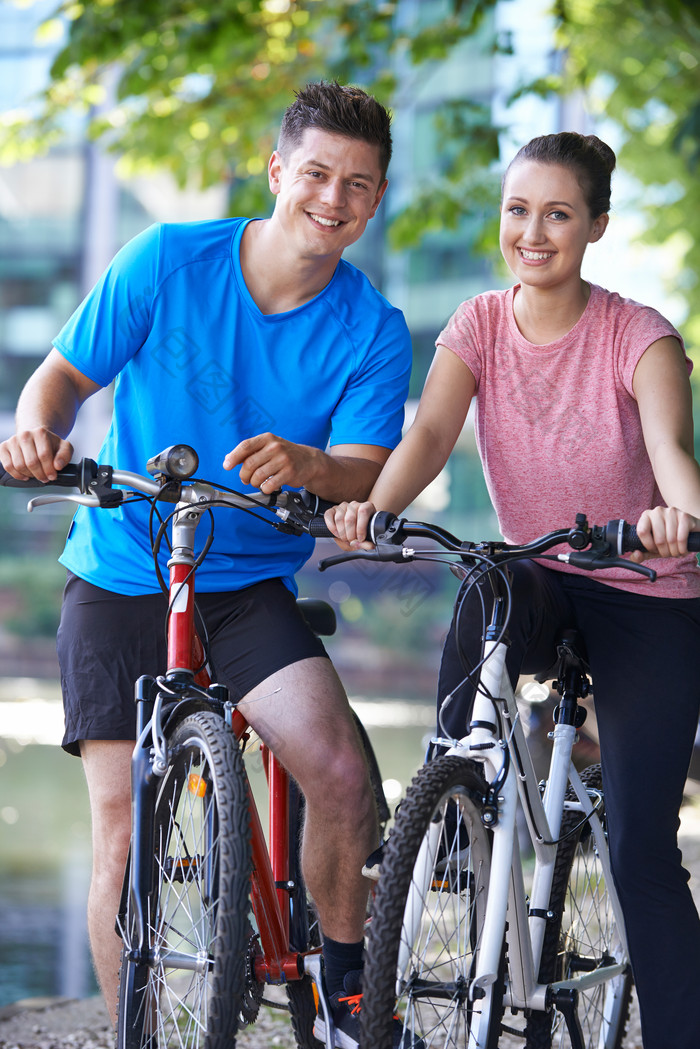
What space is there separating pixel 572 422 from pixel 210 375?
2.61 ft

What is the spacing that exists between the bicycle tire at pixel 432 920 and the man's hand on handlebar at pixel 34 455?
2.91 ft

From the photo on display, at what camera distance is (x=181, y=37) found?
252 inches

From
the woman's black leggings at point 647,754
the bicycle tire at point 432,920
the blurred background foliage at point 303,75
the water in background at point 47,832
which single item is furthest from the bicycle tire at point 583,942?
the blurred background foliage at point 303,75

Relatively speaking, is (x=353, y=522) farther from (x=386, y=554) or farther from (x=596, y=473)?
(x=596, y=473)

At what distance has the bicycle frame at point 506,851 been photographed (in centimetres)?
228

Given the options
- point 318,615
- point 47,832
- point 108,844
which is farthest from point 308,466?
point 47,832

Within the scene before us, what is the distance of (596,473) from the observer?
8.75 ft

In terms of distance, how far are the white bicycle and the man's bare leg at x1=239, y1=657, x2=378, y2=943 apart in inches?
8.9

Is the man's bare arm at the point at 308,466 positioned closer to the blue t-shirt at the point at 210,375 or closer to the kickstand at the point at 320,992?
the blue t-shirt at the point at 210,375

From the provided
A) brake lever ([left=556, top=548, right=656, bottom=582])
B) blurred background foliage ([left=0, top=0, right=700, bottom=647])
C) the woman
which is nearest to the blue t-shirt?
the woman

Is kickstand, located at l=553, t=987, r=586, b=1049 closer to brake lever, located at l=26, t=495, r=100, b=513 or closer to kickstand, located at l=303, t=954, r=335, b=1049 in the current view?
kickstand, located at l=303, t=954, r=335, b=1049

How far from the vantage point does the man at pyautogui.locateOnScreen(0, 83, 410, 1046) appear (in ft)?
8.61

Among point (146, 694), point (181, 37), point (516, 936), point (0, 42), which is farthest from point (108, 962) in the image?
point (0, 42)

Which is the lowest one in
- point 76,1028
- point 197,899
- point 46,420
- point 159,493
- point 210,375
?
point 76,1028
